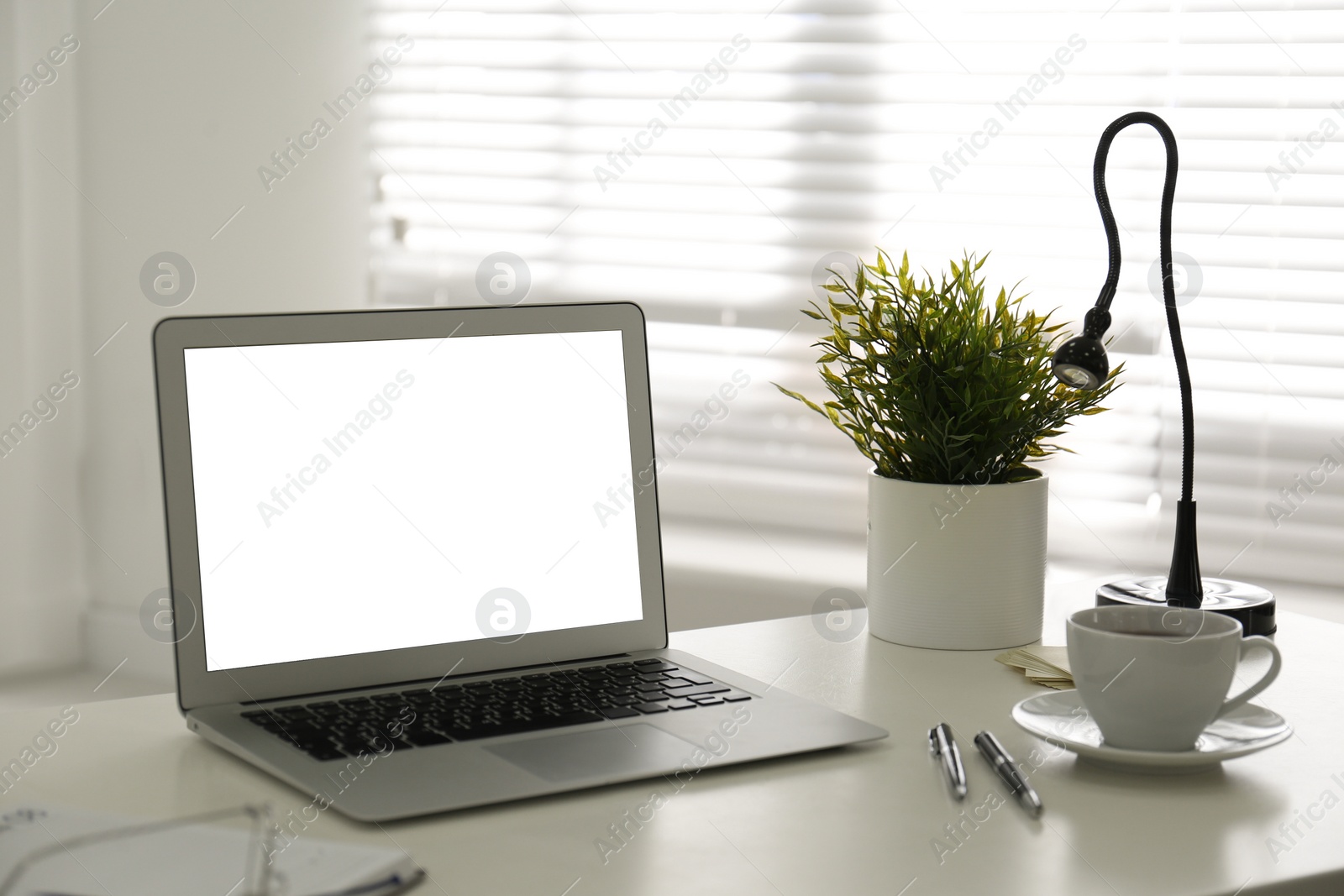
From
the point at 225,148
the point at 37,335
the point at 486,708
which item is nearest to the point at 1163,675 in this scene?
the point at 486,708

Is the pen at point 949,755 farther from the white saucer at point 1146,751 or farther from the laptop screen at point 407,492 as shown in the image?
the laptop screen at point 407,492

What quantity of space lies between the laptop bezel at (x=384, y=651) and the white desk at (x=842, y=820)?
0.22 ft

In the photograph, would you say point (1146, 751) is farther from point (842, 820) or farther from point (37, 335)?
point (37, 335)

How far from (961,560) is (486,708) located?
0.45 m

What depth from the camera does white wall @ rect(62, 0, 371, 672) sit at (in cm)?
245

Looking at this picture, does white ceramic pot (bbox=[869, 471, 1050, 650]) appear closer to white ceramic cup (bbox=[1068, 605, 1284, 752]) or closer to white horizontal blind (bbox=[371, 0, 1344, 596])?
white ceramic cup (bbox=[1068, 605, 1284, 752])

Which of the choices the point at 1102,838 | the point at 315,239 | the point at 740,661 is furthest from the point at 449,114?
the point at 1102,838

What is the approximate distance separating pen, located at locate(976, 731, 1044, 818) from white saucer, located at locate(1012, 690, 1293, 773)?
1.2 inches

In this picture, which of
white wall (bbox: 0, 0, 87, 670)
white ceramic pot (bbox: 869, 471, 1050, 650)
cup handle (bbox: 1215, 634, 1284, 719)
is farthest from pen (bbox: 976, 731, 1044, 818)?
white wall (bbox: 0, 0, 87, 670)

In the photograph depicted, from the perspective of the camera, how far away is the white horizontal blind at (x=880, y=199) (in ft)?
5.93

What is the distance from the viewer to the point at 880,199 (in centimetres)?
206

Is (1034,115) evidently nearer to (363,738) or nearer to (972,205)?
(972,205)

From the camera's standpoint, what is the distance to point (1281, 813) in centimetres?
76

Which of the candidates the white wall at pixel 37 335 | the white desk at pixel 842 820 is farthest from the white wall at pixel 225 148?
the white desk at pixel 842 820
